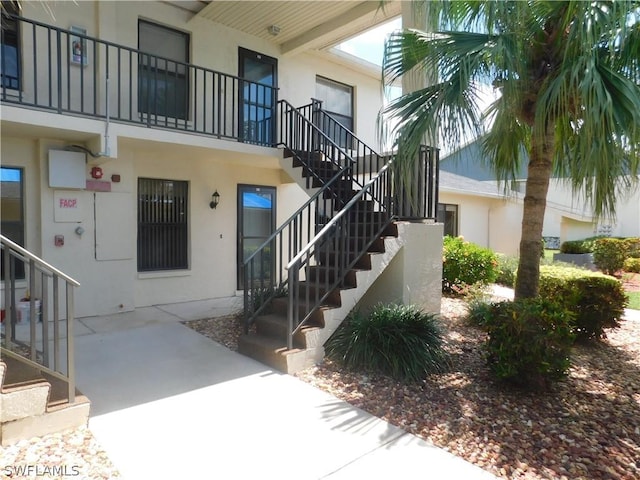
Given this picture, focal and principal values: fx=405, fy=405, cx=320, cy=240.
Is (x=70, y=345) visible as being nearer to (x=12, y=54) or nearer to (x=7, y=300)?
(x=7, y=300)

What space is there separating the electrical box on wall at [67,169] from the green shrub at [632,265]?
50.0ft

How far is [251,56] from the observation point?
8867mm

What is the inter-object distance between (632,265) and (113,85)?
15238mm

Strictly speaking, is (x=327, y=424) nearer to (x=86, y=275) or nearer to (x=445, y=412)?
(x=445, y=412)

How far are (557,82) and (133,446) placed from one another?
15.7 feet

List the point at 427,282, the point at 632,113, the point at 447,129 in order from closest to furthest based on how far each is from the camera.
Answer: the point at 632,113, the point at 447,129, the point at 427,282

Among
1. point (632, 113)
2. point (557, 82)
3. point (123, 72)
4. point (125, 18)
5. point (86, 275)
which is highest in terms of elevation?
point (125, 18)

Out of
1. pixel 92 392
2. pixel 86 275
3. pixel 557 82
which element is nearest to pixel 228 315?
pixel 86 275

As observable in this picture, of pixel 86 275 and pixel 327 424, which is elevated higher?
pixel 86 275

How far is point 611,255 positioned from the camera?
12922mm

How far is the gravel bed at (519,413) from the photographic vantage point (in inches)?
114

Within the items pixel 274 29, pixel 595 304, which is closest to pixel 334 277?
pixel 595 304

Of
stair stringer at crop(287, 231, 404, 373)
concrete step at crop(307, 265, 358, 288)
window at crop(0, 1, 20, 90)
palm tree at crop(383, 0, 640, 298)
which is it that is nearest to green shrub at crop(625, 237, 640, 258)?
palm tree at crop(383, 0, 640, 298)

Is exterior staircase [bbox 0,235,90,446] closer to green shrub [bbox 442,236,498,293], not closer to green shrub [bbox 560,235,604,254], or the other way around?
green shrub [bbox 442,236,498,293]
